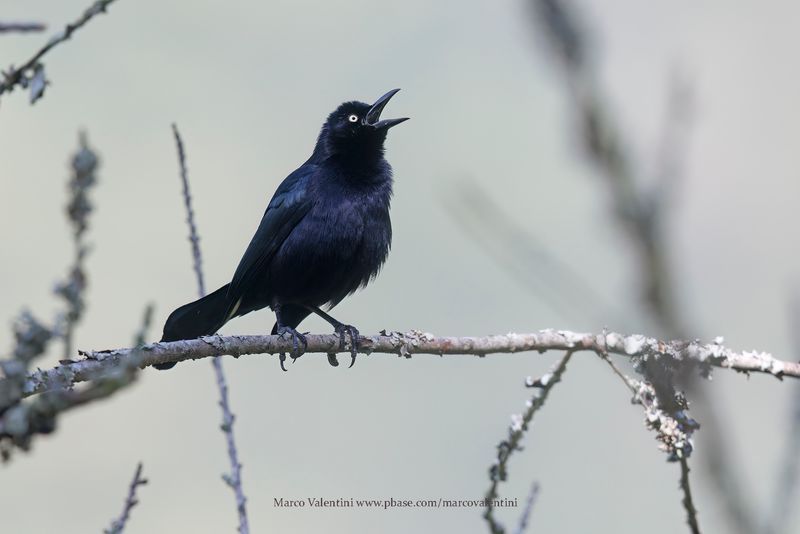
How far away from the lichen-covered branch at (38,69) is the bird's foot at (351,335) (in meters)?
3.35

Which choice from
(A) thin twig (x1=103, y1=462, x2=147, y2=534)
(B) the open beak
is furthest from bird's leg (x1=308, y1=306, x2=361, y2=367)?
(A) thin twig (x1=103, y1=462, x2=147, y2=534)

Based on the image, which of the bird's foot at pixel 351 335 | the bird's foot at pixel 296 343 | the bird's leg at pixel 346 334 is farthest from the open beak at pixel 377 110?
the bird's foot at pixel 296 343

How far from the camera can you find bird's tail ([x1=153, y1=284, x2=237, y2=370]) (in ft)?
20.2

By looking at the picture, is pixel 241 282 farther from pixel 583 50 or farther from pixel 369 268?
pixel 583 50

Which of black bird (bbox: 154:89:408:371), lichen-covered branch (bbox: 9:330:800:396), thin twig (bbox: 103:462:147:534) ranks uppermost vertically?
black bird (bbox: 154:89:408:371)

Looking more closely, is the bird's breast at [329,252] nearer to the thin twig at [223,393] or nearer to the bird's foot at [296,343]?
the bird's foot at [296,343]

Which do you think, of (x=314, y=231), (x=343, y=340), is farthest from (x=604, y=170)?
(x=314, y=231)

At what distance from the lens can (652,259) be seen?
29.1 inches

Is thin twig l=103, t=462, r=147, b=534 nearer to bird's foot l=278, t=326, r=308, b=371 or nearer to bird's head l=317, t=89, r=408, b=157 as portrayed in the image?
bird's foot l=278, t=326, r=308, b=371

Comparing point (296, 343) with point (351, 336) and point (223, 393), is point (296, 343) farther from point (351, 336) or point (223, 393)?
point (223, 393)

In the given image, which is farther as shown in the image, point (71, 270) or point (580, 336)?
point (580, 336)

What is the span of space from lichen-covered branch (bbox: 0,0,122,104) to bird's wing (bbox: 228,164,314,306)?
14.6ft

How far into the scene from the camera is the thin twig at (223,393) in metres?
3.26

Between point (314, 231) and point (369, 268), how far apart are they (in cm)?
48
